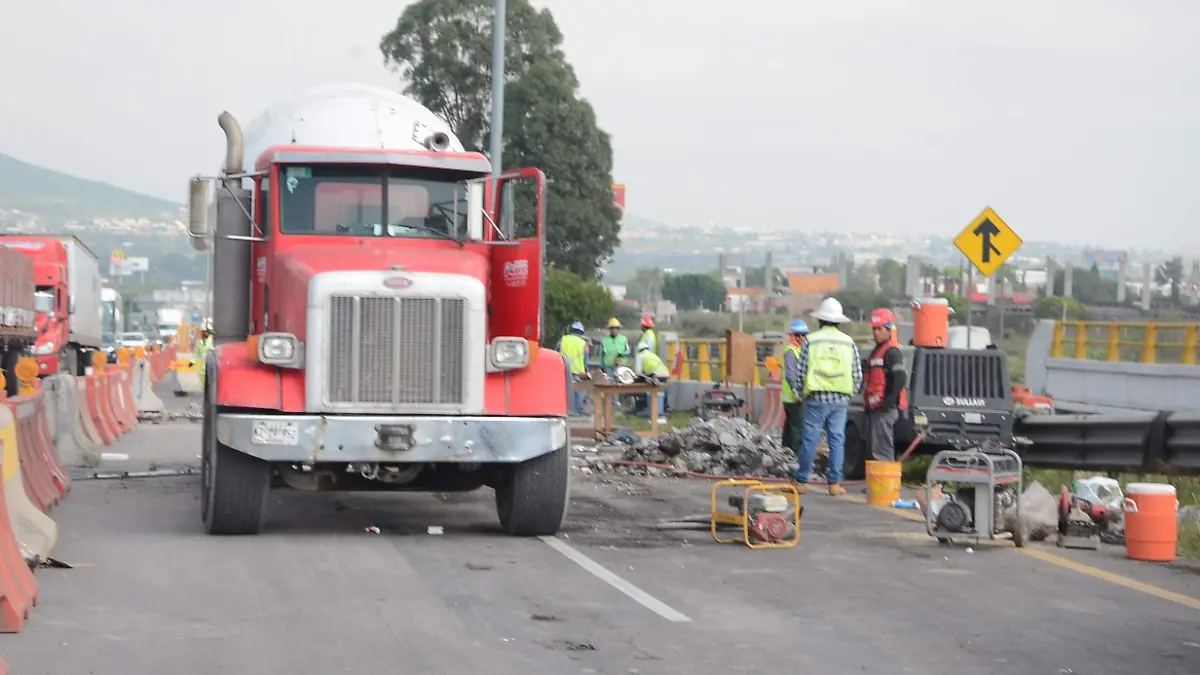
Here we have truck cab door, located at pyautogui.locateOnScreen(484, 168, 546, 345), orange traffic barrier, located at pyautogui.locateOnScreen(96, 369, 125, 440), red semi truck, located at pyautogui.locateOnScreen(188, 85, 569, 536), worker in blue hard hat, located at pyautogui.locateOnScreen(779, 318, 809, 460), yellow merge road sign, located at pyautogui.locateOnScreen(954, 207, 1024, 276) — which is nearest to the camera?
red semi truck, located at pyautogui.locateOnScreen(188, 85, 569, 536)

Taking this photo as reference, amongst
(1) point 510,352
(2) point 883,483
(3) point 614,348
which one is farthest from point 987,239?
(1) point 510,352

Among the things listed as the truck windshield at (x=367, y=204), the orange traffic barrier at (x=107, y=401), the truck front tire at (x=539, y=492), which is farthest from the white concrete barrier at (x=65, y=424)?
the truck front tire at (x=539, y=492)

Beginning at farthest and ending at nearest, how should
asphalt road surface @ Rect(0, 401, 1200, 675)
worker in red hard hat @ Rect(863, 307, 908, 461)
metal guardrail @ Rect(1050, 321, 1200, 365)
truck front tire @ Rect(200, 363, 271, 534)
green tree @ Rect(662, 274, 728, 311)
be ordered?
green tree @ Rect(662, 274, 728, 311) → metal guardrail @ Rect(1050, 321, 1200, 365) → worker in red hard hat @ Rect(863, 307, 908, 461) → truck front tire @ Rect(200, 363, 271, 534) → asphalt road surface @ Rect(0, 401, 1200, 675)

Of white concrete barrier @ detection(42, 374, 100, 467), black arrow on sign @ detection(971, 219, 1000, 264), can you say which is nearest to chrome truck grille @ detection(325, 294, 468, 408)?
white concrete barrier @ detection(42, 374, 100, 467)

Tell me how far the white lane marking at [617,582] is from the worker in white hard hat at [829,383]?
4.48 m

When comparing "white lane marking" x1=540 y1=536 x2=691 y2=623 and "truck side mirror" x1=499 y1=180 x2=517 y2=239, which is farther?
"truck side mirror" x1=499 y1=180 x2=517 y2=239

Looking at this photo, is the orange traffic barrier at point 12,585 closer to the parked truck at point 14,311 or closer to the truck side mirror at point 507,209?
the truck side mirror at point 507,209

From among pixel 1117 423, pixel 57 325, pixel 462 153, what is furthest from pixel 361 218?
pixel 57 325

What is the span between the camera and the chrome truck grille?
1115cm

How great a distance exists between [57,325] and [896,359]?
26.0 metres

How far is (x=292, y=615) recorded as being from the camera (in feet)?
27.8

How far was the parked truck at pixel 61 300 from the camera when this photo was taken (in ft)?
117

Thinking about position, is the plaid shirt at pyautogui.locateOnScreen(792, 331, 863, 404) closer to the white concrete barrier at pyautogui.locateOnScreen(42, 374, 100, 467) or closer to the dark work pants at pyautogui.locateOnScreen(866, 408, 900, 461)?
the dark work pants at pyautogui.locateOnScreen(866, 408, 900, 461)

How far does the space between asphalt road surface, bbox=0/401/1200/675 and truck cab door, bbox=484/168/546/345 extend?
65.7 inches
